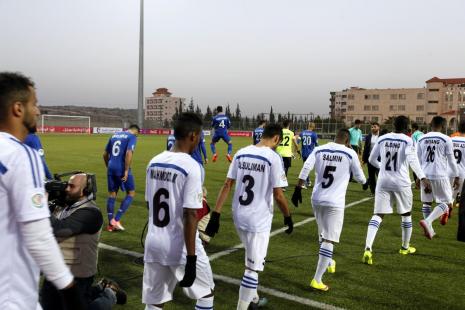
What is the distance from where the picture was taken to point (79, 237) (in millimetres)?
3516

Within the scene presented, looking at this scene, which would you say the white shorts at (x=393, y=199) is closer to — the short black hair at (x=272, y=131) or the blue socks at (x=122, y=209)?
the short black hair at (x=272, y=131)

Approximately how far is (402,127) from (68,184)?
5410 mm

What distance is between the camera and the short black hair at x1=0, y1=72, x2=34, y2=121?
6.88 ft

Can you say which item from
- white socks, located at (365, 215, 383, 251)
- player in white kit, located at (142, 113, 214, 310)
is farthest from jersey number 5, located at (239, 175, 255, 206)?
white socks, located at (365, 215, 383, 251)

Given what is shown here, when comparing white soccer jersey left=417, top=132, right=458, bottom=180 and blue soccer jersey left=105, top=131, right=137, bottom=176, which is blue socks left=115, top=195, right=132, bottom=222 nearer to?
blue soccer jersey left=105, top=131, right=137, bottom=176

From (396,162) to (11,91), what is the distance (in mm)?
6088

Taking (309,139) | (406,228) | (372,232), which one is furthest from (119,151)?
(309,139)

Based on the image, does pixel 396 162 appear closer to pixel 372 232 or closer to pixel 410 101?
pixel 372 232

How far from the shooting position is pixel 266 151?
453 centimetres

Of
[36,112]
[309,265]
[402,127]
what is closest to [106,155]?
[309,265]

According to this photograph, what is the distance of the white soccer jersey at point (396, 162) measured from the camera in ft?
22.0

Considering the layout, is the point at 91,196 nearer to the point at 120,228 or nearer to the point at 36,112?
the point at 36,112

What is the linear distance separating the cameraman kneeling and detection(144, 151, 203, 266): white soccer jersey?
0.55 meters

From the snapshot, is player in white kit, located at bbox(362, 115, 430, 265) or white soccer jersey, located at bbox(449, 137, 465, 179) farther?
white soccer jersey, located at bbox(449, 137, 465, 179)
